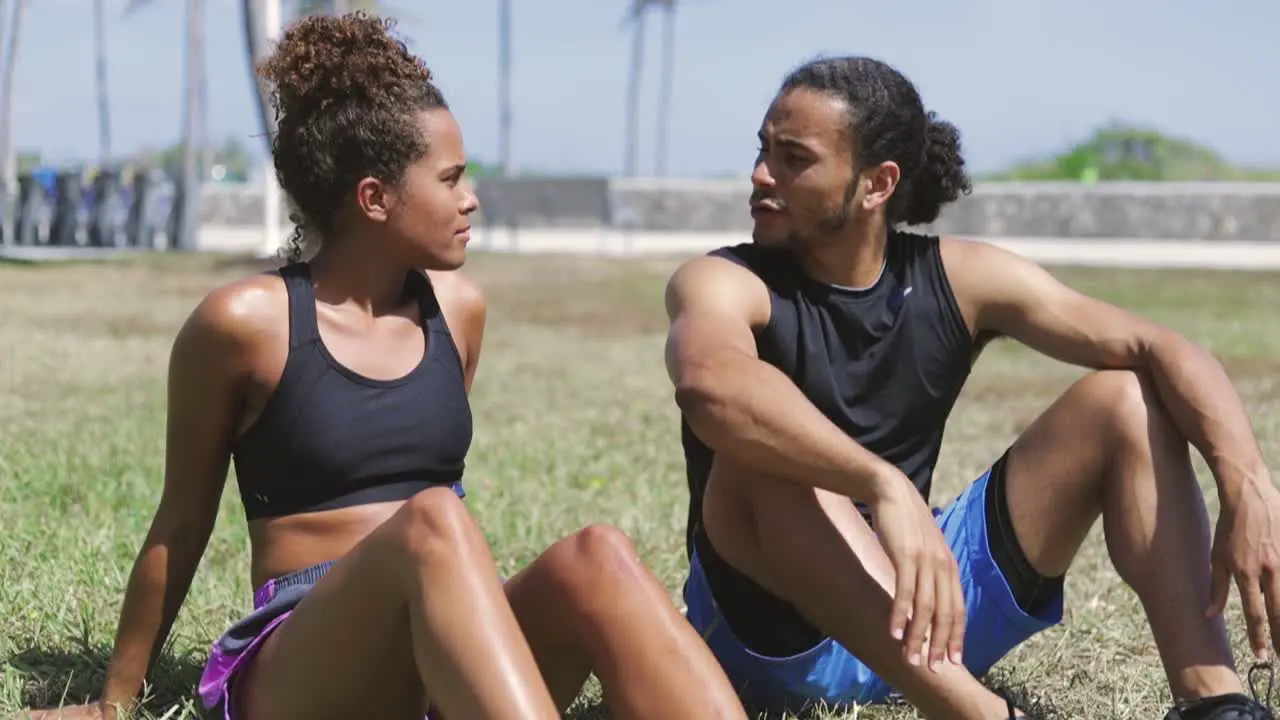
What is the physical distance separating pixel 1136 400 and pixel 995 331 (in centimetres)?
43

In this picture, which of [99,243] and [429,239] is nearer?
[429,239]

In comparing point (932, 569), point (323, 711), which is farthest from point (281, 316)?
point (932, 569)

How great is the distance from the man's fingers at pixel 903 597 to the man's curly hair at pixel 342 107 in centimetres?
104

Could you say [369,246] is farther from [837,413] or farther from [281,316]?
[837,413]

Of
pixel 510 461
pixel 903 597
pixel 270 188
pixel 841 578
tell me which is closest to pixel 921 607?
pixel 903 597

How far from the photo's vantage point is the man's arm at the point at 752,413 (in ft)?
8.95

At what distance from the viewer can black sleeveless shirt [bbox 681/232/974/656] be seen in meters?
3.13

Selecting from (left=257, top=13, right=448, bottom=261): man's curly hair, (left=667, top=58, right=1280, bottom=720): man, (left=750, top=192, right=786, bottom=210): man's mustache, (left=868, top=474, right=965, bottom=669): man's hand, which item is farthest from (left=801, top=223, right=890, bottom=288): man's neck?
(left=257, top=13, right=448, bottom=261): man's curly hair

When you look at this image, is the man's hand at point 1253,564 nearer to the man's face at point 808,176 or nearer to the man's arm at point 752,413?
the man's arm at point 752,413

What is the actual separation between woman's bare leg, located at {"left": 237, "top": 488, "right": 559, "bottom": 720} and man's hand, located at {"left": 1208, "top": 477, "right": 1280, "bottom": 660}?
1200mm

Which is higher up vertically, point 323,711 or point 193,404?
point 193,404

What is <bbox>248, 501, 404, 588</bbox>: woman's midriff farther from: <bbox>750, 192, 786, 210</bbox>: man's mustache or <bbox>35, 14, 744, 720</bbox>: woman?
<bbox>750, 192, 786, 210</bbox>: man's mustache

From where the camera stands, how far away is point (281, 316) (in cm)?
281

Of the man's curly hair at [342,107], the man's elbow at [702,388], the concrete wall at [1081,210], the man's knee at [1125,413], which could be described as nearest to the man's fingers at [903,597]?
the man's elbow at [702,388]
